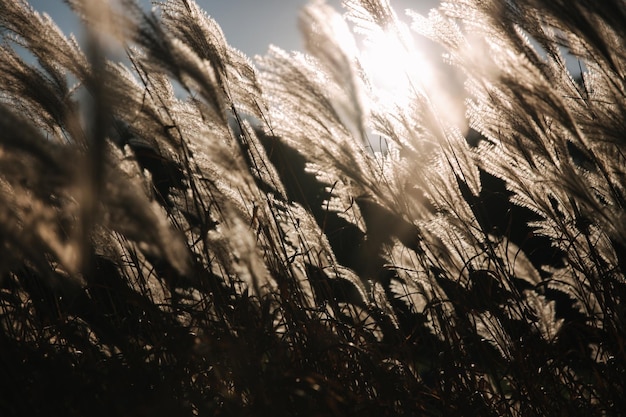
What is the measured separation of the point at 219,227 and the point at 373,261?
0.79 meters

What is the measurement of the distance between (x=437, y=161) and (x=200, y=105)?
1139 mm

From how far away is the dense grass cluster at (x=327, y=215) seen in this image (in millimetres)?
2041

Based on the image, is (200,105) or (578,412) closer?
(578,412)

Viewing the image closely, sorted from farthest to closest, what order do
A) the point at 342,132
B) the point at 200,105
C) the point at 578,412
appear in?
1. the point at 342,132
2. the point at 200,105
3. the point at 578,412

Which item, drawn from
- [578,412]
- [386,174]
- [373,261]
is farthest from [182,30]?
A: [578,412]

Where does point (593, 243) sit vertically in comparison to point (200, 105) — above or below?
below

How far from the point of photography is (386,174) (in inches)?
114

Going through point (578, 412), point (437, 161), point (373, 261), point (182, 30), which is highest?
point (182, 30)

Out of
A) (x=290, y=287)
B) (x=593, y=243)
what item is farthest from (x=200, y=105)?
(x=593, y=243)

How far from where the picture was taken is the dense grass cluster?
2.04 m

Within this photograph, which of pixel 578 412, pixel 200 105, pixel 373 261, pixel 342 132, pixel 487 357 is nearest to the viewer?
pixel 578 412

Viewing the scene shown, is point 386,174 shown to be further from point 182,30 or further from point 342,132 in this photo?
point 182,30

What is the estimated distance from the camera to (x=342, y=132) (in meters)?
2.73

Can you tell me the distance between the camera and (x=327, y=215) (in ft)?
9.11
